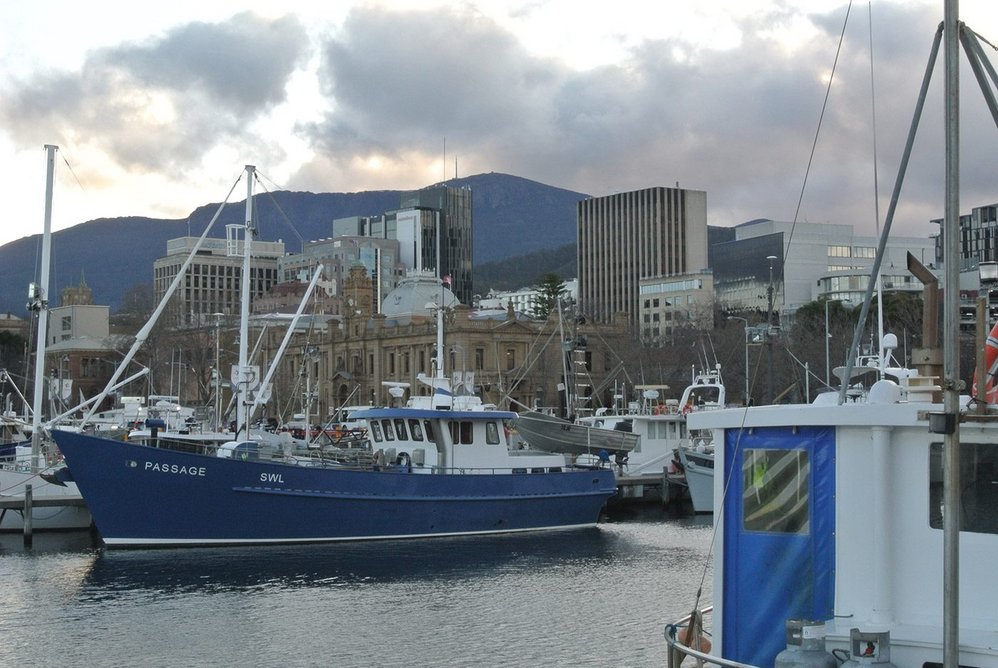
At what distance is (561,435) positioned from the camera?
5378 centimetres

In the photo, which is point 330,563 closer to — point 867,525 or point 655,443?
point 867,525

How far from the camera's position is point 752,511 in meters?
12.6

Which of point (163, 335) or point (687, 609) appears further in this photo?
point (163, 335)

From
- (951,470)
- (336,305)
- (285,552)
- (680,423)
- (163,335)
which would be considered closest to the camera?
(951,470)

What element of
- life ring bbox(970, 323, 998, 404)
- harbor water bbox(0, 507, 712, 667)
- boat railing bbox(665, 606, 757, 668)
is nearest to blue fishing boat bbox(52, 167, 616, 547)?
harbor water bbox(0, 507, 712, 667)

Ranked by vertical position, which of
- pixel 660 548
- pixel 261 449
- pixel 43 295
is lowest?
pixel 660 548

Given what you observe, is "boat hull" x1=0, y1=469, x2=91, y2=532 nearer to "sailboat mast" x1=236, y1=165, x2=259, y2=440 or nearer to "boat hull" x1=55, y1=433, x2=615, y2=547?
"sailboat mast" x1=236, y1=165, x2=259, y2=440

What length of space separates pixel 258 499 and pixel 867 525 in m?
27.9

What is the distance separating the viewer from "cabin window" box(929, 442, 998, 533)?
1149 cm

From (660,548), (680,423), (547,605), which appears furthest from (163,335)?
(547,605)

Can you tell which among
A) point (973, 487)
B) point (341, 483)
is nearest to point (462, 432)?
point (341, 483)

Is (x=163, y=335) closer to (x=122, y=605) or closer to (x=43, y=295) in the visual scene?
(x=43, y=295)

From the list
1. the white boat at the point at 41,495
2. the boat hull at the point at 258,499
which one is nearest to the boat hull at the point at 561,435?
the boat hull at the point at 258,499

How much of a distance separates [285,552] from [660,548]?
10.9 m
